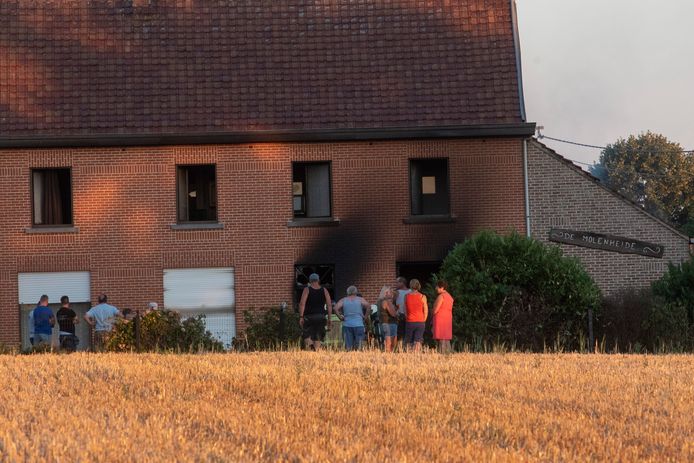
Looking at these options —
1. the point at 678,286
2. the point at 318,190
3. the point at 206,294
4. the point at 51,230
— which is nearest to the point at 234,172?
the point at 318,190

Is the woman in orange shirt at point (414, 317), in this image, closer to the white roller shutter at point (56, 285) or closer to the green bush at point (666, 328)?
the green bush at point (666, 328)

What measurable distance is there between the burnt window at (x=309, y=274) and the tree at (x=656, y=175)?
48595mm

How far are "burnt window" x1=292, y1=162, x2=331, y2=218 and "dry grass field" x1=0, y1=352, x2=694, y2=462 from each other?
12.3 metres

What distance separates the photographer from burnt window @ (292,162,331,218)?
29031mm

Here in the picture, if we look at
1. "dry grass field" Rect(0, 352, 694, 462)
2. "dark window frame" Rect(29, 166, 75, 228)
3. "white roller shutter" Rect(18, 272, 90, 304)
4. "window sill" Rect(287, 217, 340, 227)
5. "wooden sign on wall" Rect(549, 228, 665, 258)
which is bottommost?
"dry grass field" Rect(0, 352, 694, 462)

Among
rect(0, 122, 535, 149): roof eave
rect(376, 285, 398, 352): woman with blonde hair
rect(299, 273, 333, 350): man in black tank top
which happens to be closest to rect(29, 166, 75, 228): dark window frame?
rect(0, 122, 535, 149): roof eave

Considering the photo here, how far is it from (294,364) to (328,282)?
1296cm

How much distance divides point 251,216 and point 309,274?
6.16ft

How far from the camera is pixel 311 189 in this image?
29.1 m

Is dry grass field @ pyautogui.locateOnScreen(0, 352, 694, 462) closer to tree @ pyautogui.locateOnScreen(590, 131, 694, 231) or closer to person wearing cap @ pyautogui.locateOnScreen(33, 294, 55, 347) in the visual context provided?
person wearing cap @ pyautogui.locateOnScreen(33, 294, 55, 347)

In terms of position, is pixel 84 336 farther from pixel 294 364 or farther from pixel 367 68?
pixel 294 364

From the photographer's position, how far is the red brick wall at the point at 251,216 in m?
28.4

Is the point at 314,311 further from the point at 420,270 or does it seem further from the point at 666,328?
the point at 420,270

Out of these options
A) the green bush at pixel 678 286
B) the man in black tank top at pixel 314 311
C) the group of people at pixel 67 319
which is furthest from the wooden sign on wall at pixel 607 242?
the group of people at pixel 67 319
